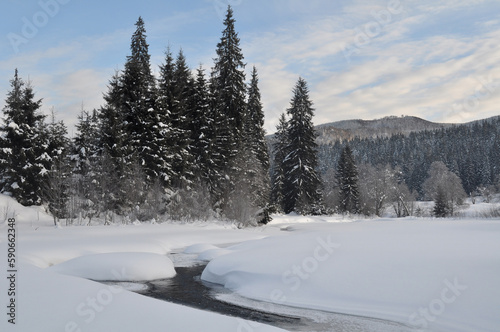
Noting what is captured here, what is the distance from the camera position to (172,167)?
2717 cm

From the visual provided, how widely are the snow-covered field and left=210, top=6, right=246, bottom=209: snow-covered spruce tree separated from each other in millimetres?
15441

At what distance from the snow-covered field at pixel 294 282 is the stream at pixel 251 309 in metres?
0.27


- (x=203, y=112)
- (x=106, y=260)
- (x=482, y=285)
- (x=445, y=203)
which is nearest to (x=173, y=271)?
(x=106, y=260)

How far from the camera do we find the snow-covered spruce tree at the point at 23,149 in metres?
24.6

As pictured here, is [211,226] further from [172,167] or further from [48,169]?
[48,169]

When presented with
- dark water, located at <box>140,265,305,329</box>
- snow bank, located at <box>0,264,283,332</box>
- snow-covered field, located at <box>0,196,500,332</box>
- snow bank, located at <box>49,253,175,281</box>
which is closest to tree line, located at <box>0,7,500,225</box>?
snow-covered field, located at <box>0,196,500,332</box>

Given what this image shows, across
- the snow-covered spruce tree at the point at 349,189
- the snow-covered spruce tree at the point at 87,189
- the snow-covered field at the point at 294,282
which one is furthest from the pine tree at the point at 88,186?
the snow-covered spruce tree at the point at 349,189

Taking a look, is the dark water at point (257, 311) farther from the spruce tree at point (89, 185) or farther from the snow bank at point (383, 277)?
the spruce tree at point (89, 185)

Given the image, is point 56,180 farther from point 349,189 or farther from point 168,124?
point 349,189

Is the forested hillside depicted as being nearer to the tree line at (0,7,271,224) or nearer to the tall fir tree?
the tree line at (0,7,271,224)

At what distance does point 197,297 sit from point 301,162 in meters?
34.4

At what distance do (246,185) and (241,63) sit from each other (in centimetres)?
1409

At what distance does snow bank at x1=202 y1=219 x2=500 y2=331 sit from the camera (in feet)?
20.4

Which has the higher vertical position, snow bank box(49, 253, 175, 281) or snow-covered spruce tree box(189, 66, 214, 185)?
snow-covered spruce tree box(189, 66, 214, 185)
